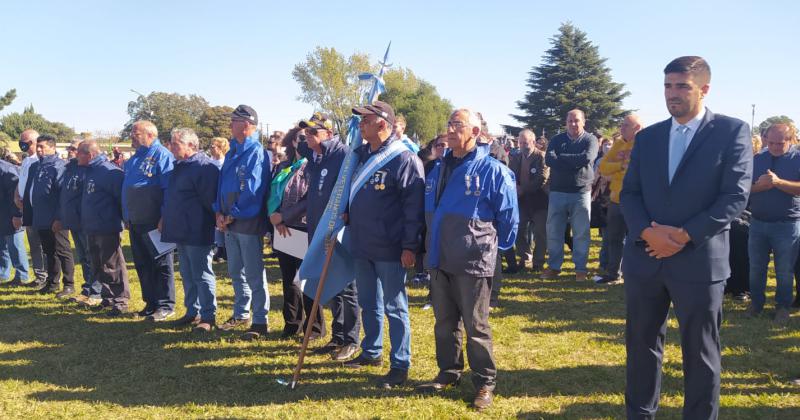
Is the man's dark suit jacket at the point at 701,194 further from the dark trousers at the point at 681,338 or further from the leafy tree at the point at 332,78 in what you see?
the leafy tree at the point at 332,78

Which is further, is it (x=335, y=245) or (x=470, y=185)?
(x=335, y=245)

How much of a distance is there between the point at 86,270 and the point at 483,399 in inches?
272

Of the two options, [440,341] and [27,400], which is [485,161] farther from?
[27,400]

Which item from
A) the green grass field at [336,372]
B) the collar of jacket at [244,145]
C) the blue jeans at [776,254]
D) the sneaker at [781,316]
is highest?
the collar of jacket at [244,145]

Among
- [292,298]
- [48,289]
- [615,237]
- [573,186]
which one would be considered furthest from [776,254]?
[48,289]

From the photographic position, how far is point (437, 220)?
4.37 meters

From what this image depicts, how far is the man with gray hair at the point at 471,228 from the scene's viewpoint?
13.9 feet

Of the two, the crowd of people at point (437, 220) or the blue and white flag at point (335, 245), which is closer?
the crowd of people at point (437, 220)

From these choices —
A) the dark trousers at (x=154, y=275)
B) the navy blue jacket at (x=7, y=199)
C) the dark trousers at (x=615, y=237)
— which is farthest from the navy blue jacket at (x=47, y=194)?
the dark trousers at (x=615, y=237)

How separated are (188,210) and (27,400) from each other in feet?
7.86

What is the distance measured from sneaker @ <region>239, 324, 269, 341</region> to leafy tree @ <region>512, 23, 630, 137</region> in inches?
2018

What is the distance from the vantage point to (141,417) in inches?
174

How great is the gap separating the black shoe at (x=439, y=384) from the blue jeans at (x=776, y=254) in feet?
13.3

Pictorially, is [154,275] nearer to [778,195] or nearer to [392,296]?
[392,296]
